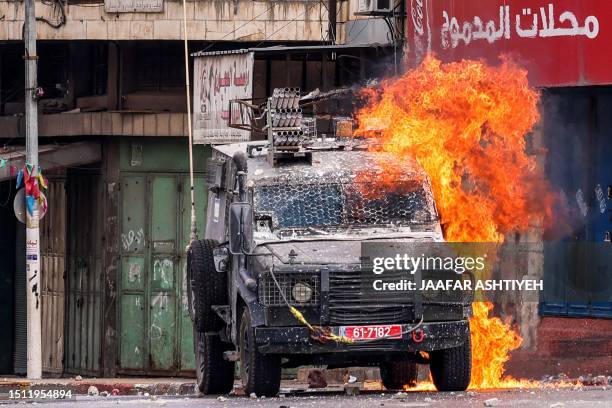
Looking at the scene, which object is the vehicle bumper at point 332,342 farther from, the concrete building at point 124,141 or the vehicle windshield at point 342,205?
the concrete building at point 124,141

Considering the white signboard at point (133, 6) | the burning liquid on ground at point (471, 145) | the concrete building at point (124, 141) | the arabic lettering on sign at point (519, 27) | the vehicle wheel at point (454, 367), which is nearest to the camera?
the vehicle wheel at point (454, 367)

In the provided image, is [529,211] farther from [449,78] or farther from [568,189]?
[568,189]

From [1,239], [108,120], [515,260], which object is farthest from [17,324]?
[515,260]

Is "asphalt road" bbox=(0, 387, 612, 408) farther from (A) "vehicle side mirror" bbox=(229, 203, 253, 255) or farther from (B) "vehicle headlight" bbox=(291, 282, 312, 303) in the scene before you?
(A) "vehicle side mirror" bbox=(229, 203, 253, 255)

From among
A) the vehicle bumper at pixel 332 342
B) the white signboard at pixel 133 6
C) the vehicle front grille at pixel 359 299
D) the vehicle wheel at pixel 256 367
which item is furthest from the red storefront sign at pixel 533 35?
the vehicle wheel at pixel 256 367

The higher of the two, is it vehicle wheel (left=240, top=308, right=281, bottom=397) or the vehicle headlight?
the vehicle headlight

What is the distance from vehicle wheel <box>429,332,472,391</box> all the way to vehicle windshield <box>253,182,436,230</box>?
1268 millimetres

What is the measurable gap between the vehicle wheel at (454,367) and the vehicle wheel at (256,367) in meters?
1.50

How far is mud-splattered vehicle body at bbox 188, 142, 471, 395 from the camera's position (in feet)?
49.5

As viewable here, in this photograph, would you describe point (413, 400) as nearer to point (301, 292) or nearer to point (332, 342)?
point (332, 342)

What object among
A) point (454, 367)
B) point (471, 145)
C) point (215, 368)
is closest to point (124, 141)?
point (215, 368)

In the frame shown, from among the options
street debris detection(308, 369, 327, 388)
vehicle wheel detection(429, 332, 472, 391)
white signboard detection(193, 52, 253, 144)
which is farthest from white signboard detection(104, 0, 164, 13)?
vehicle wheel detection(429, 332, 472, 391)

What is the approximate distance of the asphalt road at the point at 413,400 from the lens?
14359 millimetres

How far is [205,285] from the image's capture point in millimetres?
16891
